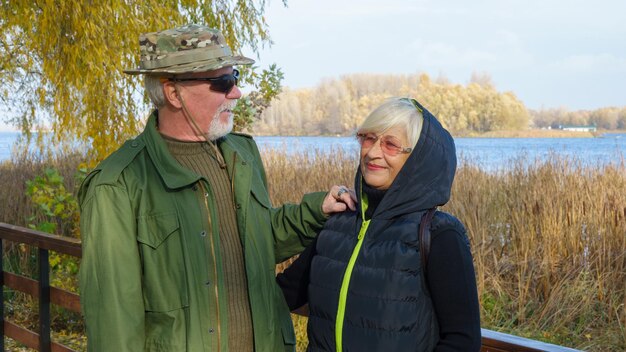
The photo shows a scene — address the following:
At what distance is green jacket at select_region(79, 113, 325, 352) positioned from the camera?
1.93 metres

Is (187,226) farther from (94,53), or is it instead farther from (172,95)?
(94,53)

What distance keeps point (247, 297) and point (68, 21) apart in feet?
12.5

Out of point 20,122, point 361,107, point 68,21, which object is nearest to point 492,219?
point 68,21

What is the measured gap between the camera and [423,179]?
5.81ft

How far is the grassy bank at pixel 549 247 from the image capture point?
5594 mm

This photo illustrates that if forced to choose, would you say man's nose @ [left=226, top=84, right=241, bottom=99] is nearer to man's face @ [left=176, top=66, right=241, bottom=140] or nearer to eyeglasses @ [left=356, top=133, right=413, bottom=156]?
man's face @ [left=176, top=66, right=241, bottom=140]

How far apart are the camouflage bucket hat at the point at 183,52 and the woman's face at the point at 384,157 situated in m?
0.51

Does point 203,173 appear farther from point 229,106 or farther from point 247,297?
point 247,297

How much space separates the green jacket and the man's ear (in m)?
0.08

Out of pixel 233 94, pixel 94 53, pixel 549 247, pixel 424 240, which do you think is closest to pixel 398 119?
pixel 424 240

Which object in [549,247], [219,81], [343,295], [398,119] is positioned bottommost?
[549,247]

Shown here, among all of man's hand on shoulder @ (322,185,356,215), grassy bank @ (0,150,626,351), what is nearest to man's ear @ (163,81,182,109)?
man's hand on shoulder @ (322,185,356,215)

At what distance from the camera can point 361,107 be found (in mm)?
55781

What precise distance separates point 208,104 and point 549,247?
4690mm
